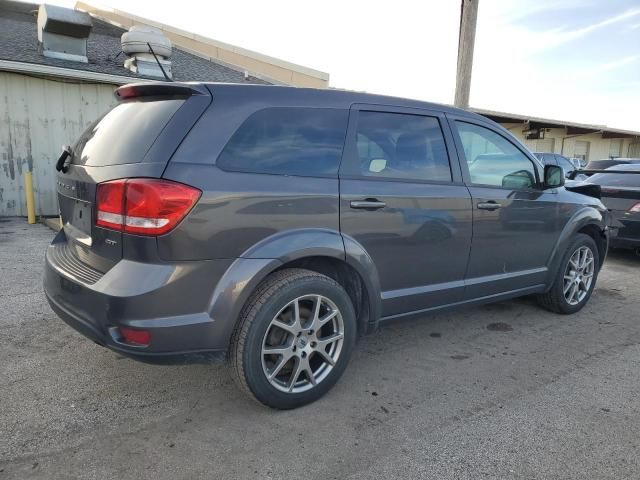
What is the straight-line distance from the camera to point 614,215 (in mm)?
6641

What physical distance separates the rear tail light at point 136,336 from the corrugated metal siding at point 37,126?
8.26 meters

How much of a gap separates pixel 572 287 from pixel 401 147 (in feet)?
8.40

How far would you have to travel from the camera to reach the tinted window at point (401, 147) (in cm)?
299

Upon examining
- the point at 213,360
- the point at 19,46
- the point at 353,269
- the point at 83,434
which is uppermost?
the point at 19,46

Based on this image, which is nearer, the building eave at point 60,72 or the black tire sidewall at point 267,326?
the black tire sidewall at point 267,326

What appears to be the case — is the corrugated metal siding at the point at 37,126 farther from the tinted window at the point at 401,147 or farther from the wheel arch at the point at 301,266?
the wheel arch at the point at 301,266

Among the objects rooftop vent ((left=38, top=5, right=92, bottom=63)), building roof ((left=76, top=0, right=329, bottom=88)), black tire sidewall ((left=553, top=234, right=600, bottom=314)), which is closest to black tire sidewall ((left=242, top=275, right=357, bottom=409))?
black tire sidewall ((left=553, top=234, right=600, bottom=314))

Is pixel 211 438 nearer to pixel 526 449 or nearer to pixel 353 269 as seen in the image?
pixel 353 269

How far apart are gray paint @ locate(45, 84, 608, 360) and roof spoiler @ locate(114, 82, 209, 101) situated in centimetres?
4

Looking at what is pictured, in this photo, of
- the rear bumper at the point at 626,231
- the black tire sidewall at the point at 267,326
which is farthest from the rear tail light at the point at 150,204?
the rear bumper at the point at 626,231

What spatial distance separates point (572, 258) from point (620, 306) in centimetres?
95

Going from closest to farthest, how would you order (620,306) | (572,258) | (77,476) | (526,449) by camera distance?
1. (77,476)
2. (526,449)
3. (572,258)
4. (620,306)

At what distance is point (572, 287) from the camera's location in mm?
4512

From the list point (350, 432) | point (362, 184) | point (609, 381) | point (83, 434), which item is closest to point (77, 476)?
point (83, 434)
